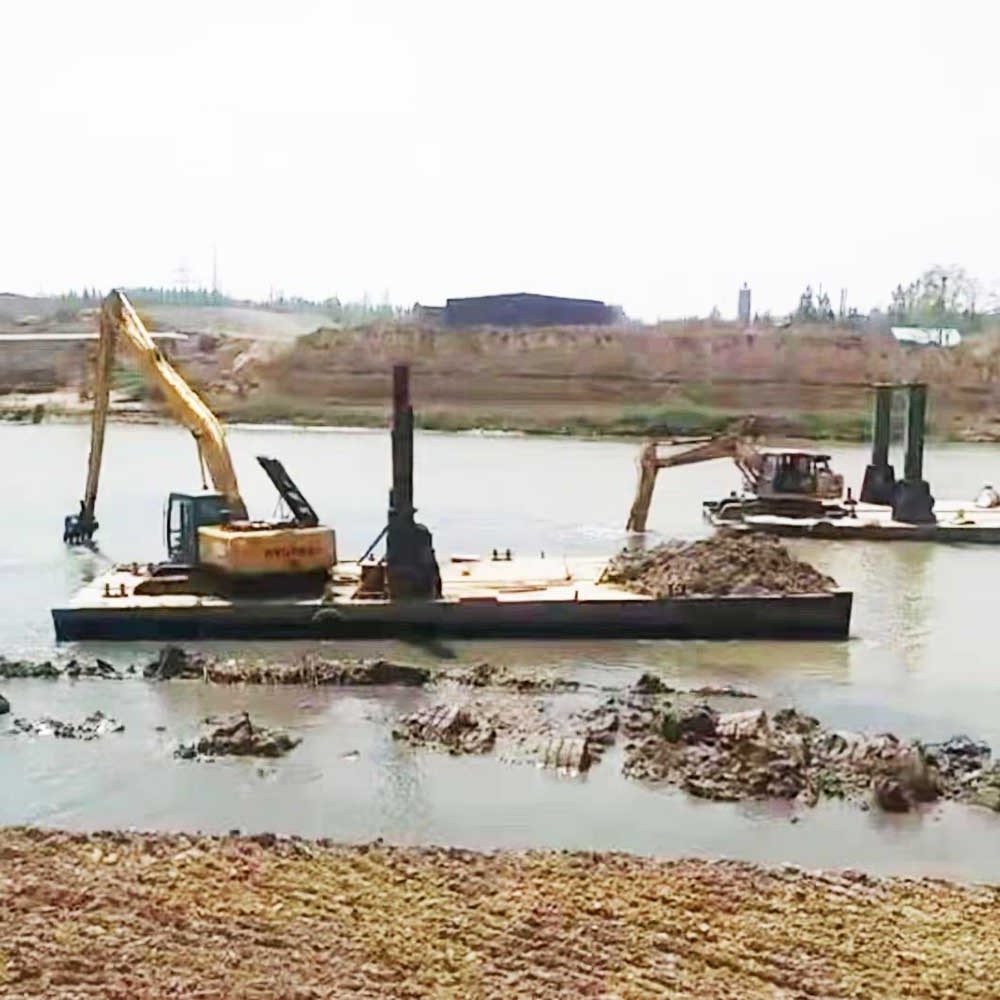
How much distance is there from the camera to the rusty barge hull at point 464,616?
2091cm

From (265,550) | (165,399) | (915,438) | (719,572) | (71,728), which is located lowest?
(71,728)

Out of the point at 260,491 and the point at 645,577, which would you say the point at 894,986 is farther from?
the point at 260,491

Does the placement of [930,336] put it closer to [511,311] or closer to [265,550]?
[511,311]

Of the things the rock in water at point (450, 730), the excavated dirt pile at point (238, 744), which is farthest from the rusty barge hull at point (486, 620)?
the excavated dirt pile at point (238, 744)

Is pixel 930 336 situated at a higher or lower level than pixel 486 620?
higher

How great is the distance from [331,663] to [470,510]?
20.4 m

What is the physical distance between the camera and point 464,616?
2133 cm

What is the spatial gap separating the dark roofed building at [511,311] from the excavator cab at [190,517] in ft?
267

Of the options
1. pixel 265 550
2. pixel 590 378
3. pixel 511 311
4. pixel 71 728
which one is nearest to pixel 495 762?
pixel 71 728

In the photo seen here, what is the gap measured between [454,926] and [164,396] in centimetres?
1777

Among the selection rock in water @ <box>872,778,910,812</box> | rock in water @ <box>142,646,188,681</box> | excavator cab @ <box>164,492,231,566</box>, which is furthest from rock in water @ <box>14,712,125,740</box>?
rock in water @ <box>872,778,910,812</box>

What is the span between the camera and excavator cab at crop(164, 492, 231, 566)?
23031 millimetres

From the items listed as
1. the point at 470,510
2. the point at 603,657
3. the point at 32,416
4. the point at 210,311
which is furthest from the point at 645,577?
the point at 210,311

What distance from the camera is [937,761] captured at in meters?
15.4
